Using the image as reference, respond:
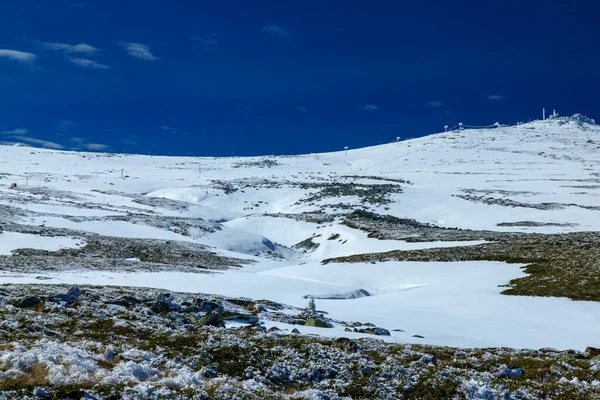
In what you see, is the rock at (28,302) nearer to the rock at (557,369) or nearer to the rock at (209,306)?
the rock at (209,306)

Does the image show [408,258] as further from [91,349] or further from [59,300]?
[91,349]

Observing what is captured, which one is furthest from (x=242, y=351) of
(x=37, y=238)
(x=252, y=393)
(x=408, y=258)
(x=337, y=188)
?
(x=337, y=188)

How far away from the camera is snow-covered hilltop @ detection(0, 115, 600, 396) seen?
78.2ft

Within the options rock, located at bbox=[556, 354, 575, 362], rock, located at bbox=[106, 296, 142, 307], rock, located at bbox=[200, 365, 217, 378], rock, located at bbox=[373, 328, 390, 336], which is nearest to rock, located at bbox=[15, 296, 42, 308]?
rock, located at bbox=[106, 296, 142, 307]

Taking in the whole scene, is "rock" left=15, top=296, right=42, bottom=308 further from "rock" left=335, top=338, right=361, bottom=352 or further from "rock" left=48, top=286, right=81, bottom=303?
"rock" left=335, top=338, right=361, bottom=352

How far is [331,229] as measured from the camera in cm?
7812

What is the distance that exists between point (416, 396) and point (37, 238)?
4968cm

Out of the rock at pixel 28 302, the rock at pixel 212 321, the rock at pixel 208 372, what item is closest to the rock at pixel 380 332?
the rock at pixel 212 321

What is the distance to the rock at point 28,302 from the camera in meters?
17.5

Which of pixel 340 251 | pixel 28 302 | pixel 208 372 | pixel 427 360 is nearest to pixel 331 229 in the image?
pixel 340 251

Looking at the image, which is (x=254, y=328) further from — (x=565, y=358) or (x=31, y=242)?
(x=31, y=242)

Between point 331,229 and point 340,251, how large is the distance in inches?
464

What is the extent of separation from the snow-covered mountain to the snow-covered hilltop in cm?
23

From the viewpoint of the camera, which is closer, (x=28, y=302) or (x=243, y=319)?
(x=28, y=302)
